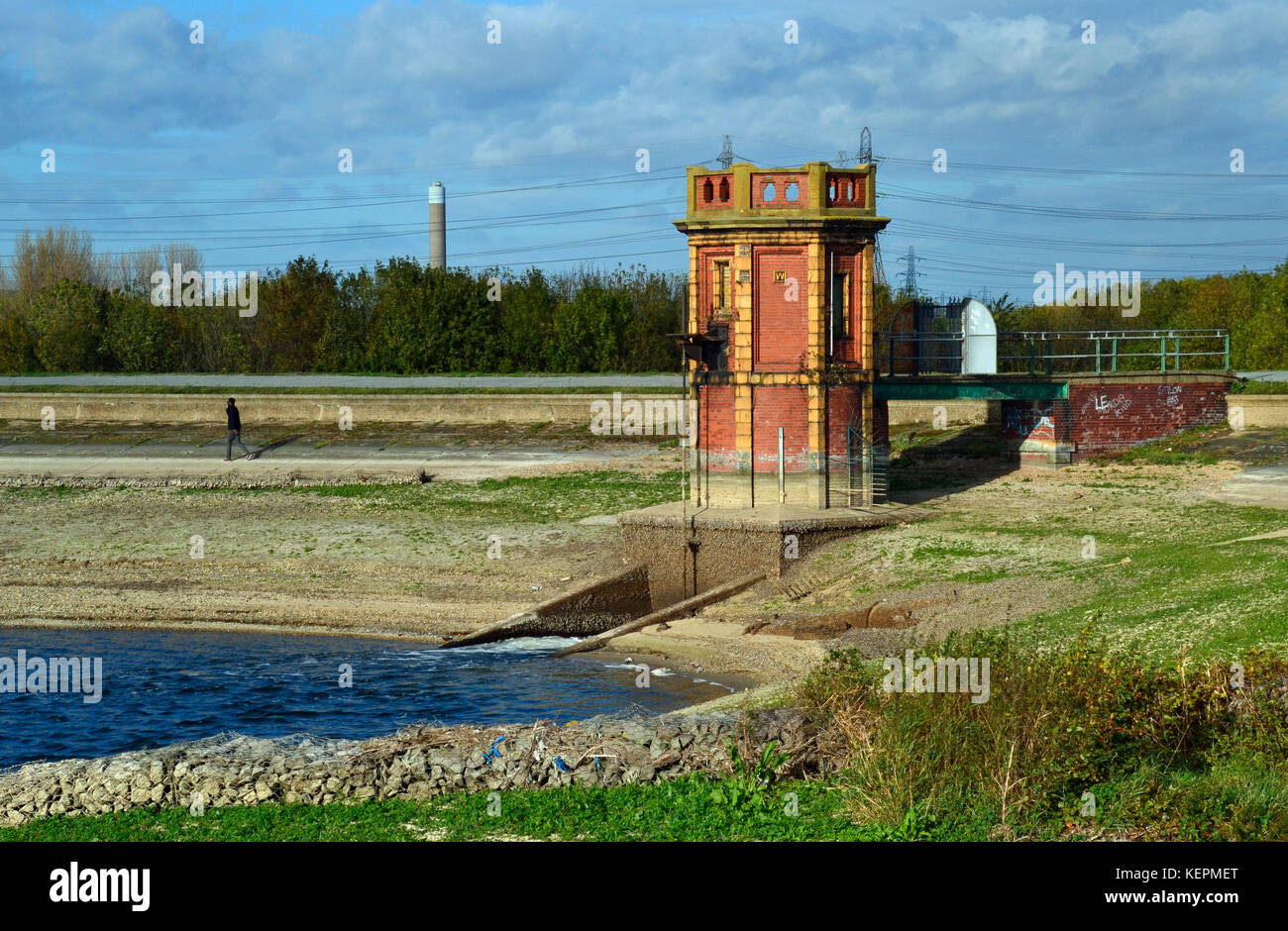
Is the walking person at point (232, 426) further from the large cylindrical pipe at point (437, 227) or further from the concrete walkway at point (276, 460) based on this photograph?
the large cylindrical pipe at point (437, 227)

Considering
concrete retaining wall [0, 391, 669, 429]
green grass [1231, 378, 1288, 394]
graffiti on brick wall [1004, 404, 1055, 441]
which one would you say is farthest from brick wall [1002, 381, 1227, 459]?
concrete retaining wall [0, 391, 669, 429]

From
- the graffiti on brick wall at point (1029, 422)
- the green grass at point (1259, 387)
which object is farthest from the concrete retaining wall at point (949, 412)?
the green grass at point (1259, 387)

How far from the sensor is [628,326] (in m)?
64.2

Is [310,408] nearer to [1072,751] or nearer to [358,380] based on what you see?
[358,380]

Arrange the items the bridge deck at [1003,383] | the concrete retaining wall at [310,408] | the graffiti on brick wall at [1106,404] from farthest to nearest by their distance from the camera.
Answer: the concrete retaining wall at [310,408] < the graffiti on brick wall at [1106,404] < the bridge deck at [1003,383]

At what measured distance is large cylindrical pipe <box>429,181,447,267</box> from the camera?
80.4 m

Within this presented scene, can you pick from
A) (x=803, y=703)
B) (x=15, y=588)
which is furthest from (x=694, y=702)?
(x=15, y=588)

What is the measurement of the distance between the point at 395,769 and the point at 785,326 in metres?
18.1

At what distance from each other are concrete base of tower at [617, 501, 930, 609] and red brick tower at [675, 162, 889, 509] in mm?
1116

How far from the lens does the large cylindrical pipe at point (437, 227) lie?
3167 inches

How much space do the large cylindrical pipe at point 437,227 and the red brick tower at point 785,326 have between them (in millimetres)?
52527

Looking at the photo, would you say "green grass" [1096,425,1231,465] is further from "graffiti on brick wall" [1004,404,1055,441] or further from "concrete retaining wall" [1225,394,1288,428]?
"graffiti on brick wall" [1004,404,1055,441]

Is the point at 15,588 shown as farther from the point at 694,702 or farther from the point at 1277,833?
the point at 1277,833
